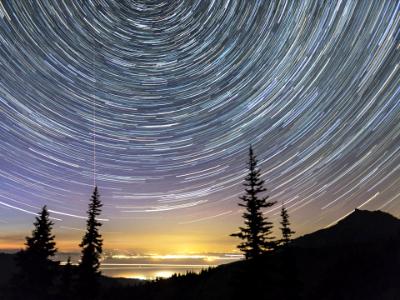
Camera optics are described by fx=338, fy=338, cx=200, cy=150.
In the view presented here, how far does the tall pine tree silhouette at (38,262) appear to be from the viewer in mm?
27469

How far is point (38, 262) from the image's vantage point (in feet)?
91.5

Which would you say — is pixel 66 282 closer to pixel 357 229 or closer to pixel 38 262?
pixel 38 262

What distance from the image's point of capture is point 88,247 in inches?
1032

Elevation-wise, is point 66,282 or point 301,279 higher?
point 66,282

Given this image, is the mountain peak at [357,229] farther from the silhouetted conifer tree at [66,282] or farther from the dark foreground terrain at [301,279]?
the silhouetted conifer tree at [66,282]

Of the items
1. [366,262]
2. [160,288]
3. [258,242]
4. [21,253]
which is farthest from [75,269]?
[366,262]

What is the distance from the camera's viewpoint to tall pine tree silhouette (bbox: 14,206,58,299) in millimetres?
27469

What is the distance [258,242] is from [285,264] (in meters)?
9.25

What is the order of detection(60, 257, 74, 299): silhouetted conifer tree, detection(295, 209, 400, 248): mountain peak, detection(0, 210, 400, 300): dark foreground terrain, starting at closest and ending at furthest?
detection(0, 210, 400, 300): dark foreground terrain → detection(60, 257, 74, 299): silhouetted conifer tree → detection(295, 209, 400, 248): mountain peak

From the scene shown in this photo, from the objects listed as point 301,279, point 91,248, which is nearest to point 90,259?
point 91,248

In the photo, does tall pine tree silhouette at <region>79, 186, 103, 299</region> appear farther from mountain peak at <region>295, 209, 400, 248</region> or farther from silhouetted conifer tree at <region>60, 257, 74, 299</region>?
mountain peak at <region>295, 209, 400, 248</region>

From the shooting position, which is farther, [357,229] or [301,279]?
[357,229]

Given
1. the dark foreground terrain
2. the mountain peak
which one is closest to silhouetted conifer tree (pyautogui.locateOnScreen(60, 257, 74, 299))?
the dark foreground terrain

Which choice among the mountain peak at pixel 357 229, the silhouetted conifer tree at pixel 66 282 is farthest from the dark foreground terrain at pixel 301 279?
the mountain peak at pixel 357 229
